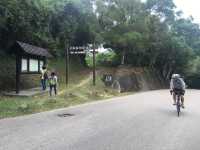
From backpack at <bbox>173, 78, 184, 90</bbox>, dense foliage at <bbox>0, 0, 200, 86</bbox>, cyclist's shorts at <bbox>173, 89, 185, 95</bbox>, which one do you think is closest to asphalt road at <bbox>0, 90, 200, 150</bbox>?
cyclist's shorts at <bbox>173, 89, 185, 95</bbox>

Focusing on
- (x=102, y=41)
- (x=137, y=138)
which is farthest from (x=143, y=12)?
(x=137, y=138)

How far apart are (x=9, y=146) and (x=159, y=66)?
41.4m

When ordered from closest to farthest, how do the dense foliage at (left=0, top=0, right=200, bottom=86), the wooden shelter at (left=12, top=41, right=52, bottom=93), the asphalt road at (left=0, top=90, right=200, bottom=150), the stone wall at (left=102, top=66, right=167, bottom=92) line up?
the asphalt road at (left=0, top=90, right=200, bottom=150), the wooden shelter at (left=12, top=41, right=52, bottom=93), the dense foliage at (left=0, top=0, right=200, bottom=86), the stone wall at (left=102, top=66, right=167, bottom=92)

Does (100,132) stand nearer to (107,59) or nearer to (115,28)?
(115,28)

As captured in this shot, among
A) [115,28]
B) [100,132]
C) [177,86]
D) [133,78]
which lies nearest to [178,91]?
[177,86]

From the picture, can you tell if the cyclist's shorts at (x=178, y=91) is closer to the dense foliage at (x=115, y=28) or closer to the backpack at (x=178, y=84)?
the backpack at (x=178, y=84)

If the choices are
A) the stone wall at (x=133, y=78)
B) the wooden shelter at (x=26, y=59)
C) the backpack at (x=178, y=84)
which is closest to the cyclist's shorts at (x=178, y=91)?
the backpack at (x=178, y=84)

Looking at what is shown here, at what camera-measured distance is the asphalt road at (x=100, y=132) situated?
7.45 metres

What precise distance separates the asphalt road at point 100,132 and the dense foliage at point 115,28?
31.7 feet

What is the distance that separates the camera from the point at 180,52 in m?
43.1

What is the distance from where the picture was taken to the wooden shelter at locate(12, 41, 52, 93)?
17016mm

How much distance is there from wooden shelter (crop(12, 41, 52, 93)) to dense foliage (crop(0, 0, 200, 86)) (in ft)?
7.60

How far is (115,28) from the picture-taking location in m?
34.9

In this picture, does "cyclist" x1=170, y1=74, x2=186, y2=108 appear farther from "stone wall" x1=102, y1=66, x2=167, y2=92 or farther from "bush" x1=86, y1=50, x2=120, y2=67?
"bush" x1=86, y1=50, x2=120, y2=67
